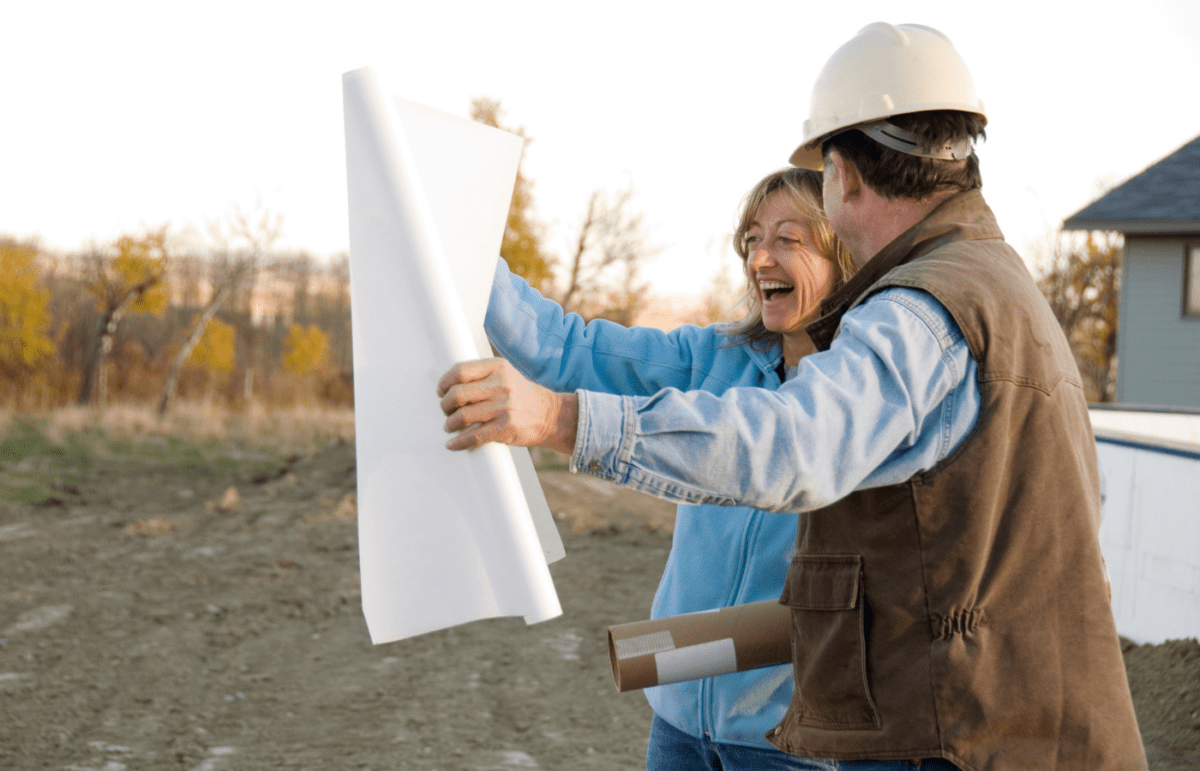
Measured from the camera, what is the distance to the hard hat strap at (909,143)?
169cm

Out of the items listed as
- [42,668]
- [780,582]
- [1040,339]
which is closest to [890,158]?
[1040,339]

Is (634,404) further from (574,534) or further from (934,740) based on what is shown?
(574,534)

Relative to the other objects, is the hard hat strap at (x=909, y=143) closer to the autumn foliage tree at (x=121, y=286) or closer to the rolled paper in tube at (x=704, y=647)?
the rolled paper in tube at (x=704, y=647)

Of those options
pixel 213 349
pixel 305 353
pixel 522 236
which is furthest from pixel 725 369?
pixel 305 353

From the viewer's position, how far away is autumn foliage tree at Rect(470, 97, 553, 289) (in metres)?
15.7

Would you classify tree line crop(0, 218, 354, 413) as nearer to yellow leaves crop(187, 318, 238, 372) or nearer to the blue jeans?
yellow leaves crop(187, 318, 238, 372)

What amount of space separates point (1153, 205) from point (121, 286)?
2273 cm

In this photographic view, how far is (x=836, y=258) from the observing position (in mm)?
2715

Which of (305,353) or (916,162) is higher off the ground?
(916,162)

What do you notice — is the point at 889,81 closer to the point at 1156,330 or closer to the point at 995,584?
the point at 995,584

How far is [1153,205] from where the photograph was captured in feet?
53.0

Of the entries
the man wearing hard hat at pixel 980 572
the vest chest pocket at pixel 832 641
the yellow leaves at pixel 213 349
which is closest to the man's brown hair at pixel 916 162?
the man wearing hard hat at pixel 980 572

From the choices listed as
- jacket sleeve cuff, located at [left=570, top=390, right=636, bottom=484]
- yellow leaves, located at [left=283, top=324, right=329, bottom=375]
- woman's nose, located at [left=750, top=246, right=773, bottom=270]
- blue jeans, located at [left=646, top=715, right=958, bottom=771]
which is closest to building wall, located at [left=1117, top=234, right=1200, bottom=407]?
woman's nose, located at [left=750, top=246, right=773, bottom=270]

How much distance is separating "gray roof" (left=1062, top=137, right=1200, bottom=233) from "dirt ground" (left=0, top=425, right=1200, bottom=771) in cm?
991
